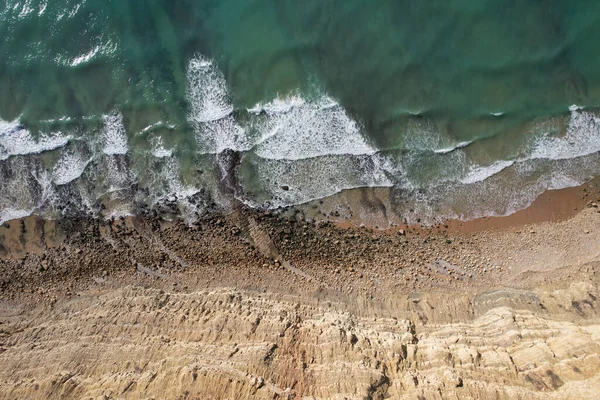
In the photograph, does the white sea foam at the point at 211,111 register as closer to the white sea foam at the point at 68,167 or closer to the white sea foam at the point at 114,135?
the white sea foam at the point at 114,135

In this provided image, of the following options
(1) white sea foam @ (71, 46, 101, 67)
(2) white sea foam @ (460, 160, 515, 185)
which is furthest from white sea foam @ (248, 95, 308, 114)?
(1) white sea foam @ (71, 46, 101, 67)

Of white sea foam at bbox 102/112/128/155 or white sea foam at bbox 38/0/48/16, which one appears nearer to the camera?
white sea foam at bbox 102/112/128/155

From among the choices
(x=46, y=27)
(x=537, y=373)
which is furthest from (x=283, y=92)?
(x=537, y=373)

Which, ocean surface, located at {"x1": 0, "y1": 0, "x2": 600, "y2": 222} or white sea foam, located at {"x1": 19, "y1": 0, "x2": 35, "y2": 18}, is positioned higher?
white sea foam, located at {"x1": 19, "y1": 0, "x2": 35, "y2": 18}

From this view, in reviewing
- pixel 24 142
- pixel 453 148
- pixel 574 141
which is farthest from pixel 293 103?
pixel 24 142

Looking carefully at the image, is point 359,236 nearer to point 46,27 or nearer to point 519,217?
point 519,217

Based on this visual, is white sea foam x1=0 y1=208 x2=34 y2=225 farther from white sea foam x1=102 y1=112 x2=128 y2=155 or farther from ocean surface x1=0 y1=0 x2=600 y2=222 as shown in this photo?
white sea foam x1=102 y1=112 x2=128 y2=155

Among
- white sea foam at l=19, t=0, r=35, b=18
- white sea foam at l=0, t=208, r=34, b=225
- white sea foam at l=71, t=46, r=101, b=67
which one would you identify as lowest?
white sea foam at l=0, t=208, r=34, b=225
